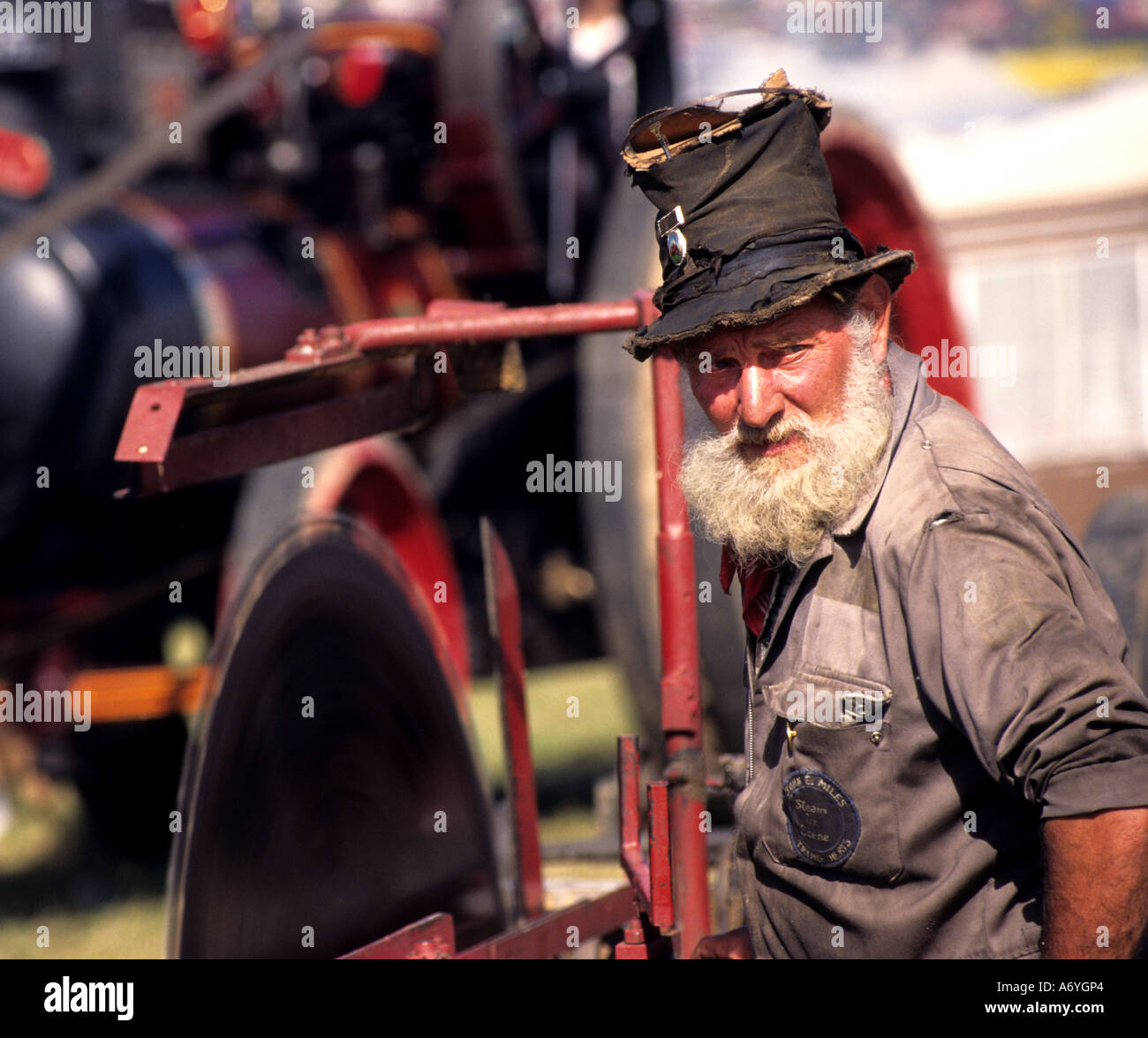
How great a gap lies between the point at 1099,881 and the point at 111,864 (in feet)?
15.1

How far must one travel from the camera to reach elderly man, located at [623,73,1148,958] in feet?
4.66

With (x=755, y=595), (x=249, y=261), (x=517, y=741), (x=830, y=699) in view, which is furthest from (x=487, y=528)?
(x=249, y=261)

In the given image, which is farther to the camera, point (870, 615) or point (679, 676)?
point (679, 676)

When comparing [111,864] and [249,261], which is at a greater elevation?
[249,261]

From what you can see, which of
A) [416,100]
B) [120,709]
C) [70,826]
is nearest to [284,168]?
[416,100]

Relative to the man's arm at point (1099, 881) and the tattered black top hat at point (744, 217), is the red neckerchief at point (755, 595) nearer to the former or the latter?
the tattered black top hat at point (744, 217)

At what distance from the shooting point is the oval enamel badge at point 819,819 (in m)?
1.60

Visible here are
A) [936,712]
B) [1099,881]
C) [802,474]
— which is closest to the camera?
[1099,881]

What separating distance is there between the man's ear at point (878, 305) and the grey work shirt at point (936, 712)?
6 centimetres

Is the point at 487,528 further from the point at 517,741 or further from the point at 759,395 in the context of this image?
the point at 759,395

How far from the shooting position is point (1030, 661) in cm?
143

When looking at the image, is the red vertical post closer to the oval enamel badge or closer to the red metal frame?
the red metal frame

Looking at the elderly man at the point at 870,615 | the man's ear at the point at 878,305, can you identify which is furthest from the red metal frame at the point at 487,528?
the man's ear at the point at 878,305

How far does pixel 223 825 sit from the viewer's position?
2.11m
